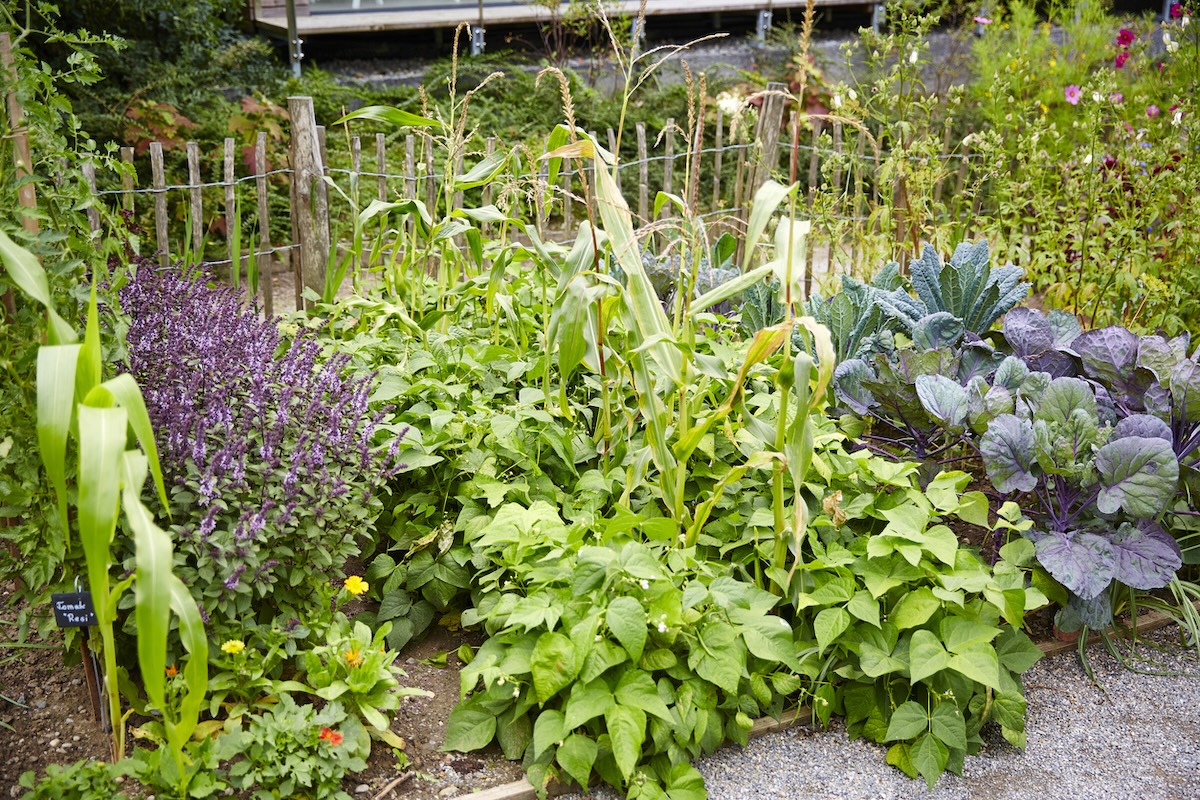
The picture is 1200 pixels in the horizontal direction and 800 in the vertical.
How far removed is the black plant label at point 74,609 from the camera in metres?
1.94

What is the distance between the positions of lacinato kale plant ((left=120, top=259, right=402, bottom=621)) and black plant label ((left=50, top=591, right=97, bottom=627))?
0.60 ft

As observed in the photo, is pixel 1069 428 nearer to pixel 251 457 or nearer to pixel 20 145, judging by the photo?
pixel 251 457

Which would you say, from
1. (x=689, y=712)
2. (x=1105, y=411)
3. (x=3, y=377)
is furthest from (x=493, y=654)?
(x=1105, y=411)

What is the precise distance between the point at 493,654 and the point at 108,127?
16.9 ft

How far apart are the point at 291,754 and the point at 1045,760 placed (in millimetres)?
1765

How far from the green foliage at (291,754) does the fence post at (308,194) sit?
259 centimetres

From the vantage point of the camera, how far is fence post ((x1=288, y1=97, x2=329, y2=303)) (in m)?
4.08

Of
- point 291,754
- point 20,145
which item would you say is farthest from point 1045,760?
point 20,145

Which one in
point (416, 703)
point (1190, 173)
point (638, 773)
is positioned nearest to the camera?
point (638, 773)

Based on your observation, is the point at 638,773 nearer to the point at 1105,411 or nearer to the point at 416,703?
the point at 416,703

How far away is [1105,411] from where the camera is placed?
114 inches

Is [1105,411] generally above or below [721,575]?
above

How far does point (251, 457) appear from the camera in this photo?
7.25ft

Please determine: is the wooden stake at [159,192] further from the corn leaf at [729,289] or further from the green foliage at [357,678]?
the corn leaf at [729,289]
